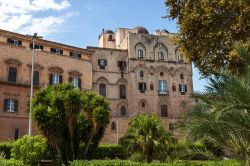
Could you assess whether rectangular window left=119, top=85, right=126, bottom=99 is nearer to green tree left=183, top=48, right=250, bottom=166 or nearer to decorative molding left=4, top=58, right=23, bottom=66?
decorative molding left=4, top=58, right=23, bottom=66

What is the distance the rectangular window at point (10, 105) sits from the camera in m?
40.4

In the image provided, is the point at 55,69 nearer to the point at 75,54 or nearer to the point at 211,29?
the point at 75,54

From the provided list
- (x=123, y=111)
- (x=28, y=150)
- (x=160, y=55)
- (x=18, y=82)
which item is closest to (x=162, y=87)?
(x=160, y=55)

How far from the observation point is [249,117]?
10547mm

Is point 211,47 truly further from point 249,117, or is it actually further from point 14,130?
point 14,130

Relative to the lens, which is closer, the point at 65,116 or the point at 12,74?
the point at 65,116

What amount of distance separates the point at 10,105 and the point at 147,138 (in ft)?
74.8

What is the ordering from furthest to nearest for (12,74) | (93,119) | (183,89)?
(183,89)
(12,74)
(93,119)

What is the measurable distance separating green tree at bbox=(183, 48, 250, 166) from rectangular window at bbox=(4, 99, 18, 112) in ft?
104

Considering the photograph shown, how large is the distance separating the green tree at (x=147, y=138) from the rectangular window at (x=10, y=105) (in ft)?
67.0

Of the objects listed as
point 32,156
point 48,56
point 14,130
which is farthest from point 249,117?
point 48,56

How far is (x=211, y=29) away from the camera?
18359 mm

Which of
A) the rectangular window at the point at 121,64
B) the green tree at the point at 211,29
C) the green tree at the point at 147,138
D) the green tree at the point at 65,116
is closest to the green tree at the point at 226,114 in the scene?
the green tree at the point at 211,29

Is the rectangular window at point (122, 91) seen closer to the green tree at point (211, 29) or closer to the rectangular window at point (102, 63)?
the rectangular window at point (102, 63)
